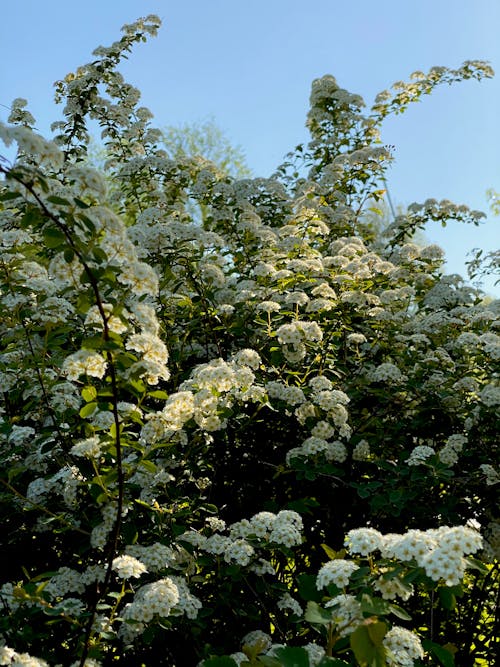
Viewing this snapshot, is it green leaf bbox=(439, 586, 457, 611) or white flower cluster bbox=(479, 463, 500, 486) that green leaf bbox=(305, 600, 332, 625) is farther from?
white flower cluster bbox=(479, 463, 500, 486)

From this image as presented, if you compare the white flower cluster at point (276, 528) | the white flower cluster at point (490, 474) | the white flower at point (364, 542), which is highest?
the white flower cluster at point (490, 474)

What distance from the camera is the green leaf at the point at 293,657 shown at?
1400 mm

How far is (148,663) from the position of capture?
247 centimetres

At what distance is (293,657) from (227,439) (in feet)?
5.42

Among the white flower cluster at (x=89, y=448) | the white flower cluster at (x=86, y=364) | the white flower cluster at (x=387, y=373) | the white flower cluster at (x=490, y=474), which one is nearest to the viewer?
the white flower cluster at (x=86, y=364)

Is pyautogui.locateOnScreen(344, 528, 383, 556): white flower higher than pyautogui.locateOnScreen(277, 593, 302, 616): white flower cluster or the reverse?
higher

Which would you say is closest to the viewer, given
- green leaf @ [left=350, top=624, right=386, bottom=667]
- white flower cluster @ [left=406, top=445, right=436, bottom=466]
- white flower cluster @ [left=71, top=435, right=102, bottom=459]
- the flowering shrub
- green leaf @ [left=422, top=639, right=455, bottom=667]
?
green leaf @ [left=350, top=624, right=386, bottom=667]

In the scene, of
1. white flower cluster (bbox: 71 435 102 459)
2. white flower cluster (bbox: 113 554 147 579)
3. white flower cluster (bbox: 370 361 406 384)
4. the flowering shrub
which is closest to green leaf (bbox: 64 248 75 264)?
the flowering shrub

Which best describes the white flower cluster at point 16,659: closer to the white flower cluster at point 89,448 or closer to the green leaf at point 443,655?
the white flower cluster at point 89,448

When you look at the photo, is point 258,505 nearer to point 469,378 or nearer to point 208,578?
point 208,578

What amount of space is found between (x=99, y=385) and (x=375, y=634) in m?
1.69

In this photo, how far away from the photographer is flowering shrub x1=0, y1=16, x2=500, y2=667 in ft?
5.54

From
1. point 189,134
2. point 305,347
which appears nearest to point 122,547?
point 305,347

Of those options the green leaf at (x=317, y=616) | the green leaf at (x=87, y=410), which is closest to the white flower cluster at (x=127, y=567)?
the green leaf at (x=87, y=410)
